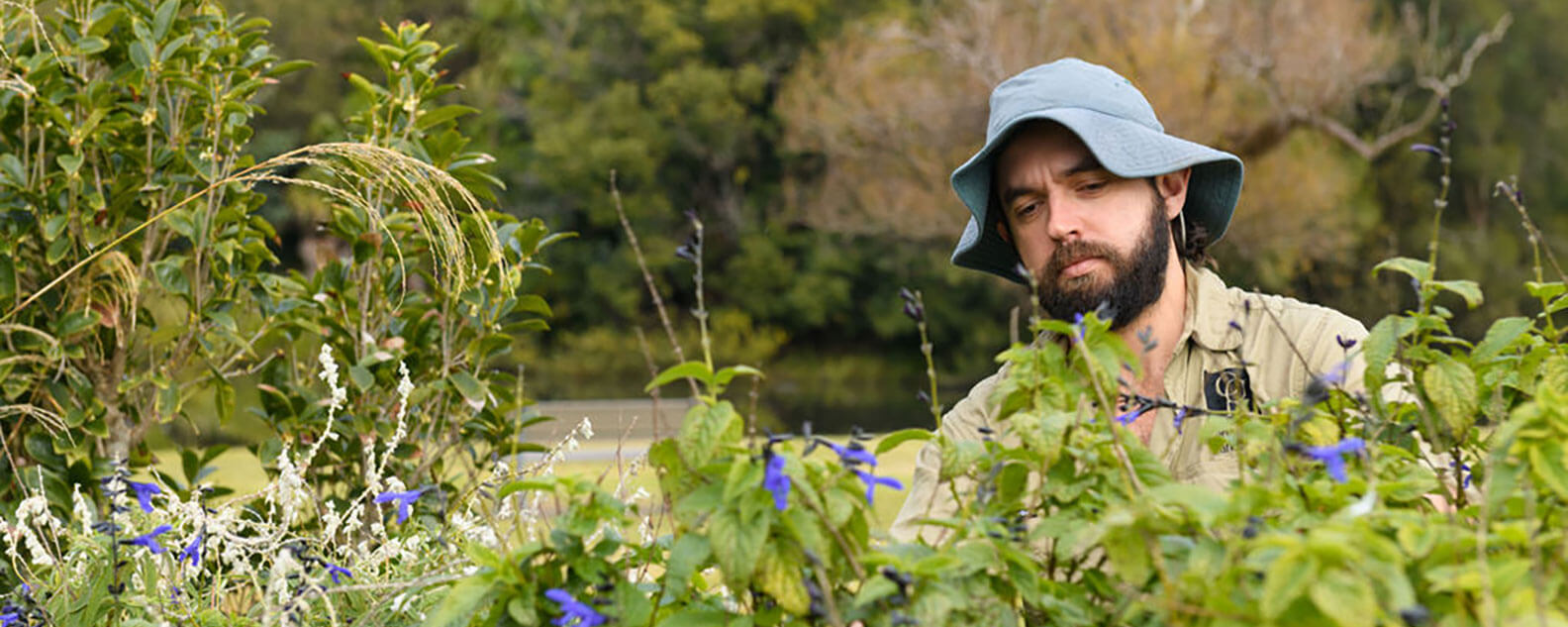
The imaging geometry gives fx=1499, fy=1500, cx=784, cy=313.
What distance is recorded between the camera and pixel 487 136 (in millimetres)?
33375

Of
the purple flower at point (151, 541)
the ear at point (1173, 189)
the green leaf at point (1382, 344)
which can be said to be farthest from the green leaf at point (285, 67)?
the green leaf at point (1382, 344)

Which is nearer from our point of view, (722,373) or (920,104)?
(722,373)

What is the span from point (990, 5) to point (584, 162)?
10.0 metres

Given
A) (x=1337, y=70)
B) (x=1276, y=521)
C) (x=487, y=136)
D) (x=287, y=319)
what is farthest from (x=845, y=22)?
(x=1276, y=521)

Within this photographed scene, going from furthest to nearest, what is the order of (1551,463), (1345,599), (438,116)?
(438,116) → (1551,463) → (1345,599)

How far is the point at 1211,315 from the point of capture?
Answer: 2.76m

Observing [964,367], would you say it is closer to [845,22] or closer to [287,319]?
[845,22]

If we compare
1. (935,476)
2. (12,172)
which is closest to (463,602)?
(935,476)

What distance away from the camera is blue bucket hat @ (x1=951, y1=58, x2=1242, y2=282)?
249cm

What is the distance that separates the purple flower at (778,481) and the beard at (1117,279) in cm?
155

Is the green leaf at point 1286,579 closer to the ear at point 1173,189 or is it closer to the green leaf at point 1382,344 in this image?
the green leaf at point 1382,344

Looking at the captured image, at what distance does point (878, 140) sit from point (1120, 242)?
23.4 metres

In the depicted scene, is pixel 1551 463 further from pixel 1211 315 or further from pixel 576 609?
pixel 1211 315

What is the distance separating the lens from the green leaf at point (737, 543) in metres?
1.15
